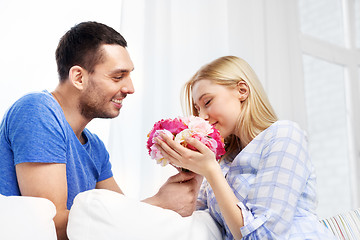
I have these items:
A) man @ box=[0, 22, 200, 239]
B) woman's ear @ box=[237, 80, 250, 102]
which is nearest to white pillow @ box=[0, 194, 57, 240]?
man @ box=[0, 22, 200, 239]

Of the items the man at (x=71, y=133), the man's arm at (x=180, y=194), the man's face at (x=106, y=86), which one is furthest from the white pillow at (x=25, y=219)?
the man's face at (x=106, y=86)

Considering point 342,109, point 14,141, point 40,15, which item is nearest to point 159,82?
point 40,15

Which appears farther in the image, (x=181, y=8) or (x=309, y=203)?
(x=181, y=8)

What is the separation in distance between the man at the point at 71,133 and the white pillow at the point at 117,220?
21 cm

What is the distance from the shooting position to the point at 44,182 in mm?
1289

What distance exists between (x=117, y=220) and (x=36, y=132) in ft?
1.63

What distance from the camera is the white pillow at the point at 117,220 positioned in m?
1.03

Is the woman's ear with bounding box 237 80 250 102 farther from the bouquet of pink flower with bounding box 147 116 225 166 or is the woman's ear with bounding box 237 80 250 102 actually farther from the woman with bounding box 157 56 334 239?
the bouquet of pink flower with bounding box 147 116 225 166

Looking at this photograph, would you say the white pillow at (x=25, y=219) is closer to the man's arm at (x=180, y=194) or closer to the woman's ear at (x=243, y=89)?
the man's arm at (x=180, y=194)

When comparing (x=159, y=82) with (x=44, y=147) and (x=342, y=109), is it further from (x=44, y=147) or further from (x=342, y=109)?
(x=342, y=109)

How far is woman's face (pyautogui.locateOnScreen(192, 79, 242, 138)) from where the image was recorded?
1.61 m

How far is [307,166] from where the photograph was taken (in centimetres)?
141

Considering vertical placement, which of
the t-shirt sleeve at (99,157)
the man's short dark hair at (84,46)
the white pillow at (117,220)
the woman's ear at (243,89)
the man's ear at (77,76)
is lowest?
the t-shirt sleeve at (99,157)

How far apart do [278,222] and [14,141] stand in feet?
3.04
